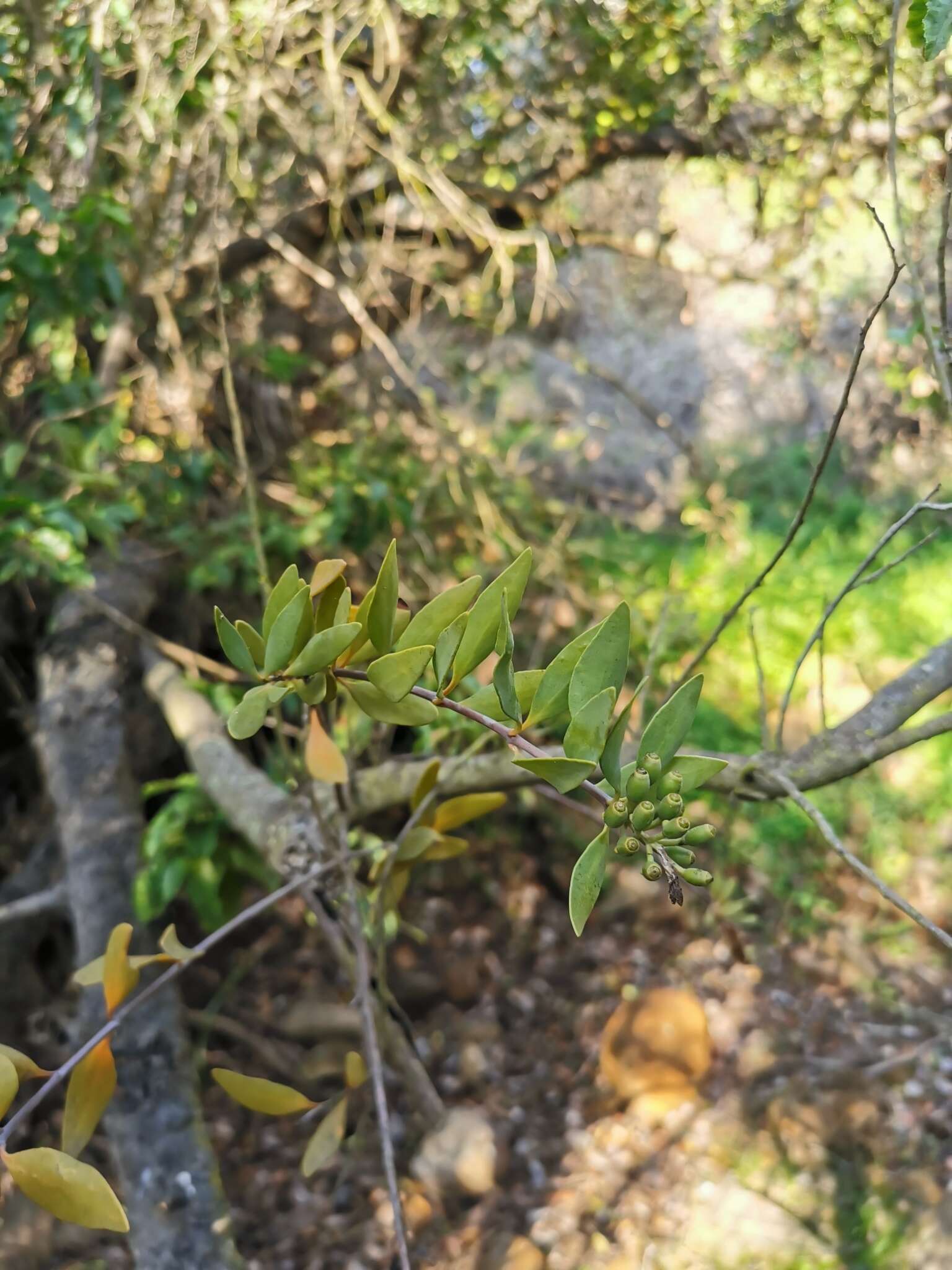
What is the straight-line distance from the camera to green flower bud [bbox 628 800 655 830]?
0.48 m

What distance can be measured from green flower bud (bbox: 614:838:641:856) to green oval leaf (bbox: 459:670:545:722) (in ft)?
0.45

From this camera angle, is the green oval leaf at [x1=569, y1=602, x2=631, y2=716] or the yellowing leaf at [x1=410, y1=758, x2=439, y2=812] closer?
the green oval leaf at [x1=569, y1=602, x2=631, y2=716]

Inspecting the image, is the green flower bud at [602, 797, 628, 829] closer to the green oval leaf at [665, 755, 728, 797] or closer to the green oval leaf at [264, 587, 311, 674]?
the green oval leaf at [665, 755, 728, 797]

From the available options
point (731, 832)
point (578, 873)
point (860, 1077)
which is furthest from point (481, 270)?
point (578, 873)

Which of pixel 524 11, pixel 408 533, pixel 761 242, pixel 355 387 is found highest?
pixel 524 11

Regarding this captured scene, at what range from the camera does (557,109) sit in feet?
7.97

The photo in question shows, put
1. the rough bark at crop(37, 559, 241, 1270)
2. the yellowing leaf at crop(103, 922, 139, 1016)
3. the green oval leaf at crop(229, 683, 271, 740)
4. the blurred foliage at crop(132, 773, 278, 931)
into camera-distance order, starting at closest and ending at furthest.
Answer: the green oval leaf at crop(229, 683, 271, 740) < the yellowing leaf at crop(103, 922, 139, 1016) < the rough bark at crop(37, 559, 241, 1270) < the blurred foliage at crop(132, 773, 278, 931)

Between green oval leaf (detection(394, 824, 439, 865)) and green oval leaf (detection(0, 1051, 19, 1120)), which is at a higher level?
green oval leaf (detection(0, 1051, 19, 1120))

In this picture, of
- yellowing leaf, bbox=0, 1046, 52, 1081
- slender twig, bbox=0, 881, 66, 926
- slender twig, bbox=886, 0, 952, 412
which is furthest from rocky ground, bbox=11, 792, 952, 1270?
slender twig, bbox=886, 0, 952, 412

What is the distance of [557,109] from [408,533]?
113 cm

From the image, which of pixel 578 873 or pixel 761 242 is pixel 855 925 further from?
pixel 578 873

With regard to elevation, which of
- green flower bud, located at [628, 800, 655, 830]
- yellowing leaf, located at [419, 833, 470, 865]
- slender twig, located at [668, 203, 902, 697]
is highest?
slender twig, located at [668, 203, 902, 697]

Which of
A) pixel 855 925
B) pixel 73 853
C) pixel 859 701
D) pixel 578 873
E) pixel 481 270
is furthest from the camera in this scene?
pixel 859 701

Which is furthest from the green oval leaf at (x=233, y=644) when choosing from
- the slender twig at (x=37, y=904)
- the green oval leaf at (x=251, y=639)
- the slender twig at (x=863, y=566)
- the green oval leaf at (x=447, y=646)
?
the slender twig at (x=37, y=904)
